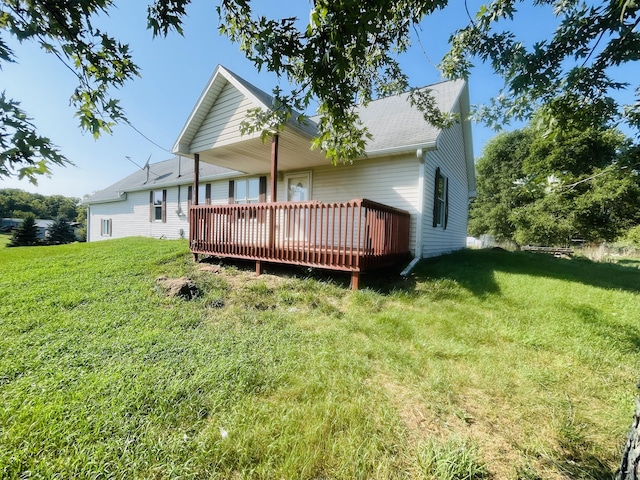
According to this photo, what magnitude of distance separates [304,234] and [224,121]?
4.24m

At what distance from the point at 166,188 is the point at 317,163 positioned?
943 cm

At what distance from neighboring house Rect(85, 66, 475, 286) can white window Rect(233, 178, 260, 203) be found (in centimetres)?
4

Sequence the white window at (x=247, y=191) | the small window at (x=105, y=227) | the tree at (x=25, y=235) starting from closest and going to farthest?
the white window at (x=247, y=191), the small window at (x=105, y=227), the tree at (x=25, y=235)

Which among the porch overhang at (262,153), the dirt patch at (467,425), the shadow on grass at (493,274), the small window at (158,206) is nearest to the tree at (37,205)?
the small window at (158,206)

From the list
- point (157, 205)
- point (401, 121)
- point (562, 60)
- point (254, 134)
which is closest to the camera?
point (562, 60)

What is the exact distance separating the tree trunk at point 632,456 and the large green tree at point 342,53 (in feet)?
7.95

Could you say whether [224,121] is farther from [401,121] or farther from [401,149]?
[401,121]

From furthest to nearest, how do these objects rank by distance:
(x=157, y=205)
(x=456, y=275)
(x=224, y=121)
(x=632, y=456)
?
1. (x=157, y=205)
2. (x=224, y=121)
3. (x=456, y=275)
4. (x=632, y=456)

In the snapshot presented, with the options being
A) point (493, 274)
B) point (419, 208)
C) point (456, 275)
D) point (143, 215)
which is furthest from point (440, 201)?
point (143, 215)

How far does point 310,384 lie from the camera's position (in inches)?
86.4

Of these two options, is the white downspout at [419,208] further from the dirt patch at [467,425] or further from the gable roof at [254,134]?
the dirt patch at [467,425]

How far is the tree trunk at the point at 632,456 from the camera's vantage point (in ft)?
3.56

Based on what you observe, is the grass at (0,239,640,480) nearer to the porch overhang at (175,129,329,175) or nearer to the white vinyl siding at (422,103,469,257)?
the white vinyl siding at (422,103,469,257)

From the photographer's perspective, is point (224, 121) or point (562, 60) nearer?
point (562, 60)
